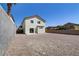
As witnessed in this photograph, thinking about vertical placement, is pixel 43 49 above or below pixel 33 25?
below

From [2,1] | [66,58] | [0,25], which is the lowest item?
[66,58]

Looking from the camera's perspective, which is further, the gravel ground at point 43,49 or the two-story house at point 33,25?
the two-story house at point 33,25

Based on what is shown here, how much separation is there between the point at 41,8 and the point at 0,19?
4.55 meters

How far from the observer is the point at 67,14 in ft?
26.3

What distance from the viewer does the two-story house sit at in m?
12.7

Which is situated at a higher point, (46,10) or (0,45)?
(46,10)

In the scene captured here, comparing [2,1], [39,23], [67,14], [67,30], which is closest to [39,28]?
[39,23]

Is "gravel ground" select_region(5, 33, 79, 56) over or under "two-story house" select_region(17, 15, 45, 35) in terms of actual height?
under

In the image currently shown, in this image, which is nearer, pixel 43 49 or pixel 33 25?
pixel 43 49

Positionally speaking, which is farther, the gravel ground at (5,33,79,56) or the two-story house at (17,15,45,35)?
the two-story house at (17,15,45,35)

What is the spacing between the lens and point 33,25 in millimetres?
13625

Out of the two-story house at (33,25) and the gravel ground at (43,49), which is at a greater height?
the two-story house at (33,25)

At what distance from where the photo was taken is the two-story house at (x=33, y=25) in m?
12.7

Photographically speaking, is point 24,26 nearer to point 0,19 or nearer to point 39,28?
point 39,28
